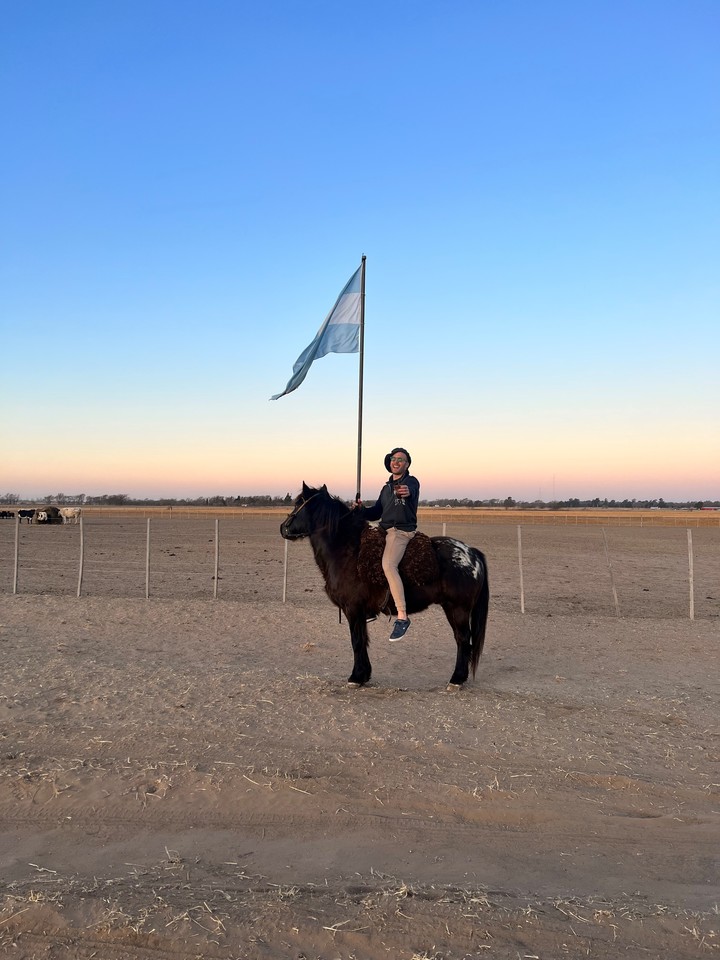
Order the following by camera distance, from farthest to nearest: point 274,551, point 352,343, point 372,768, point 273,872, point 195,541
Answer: point 195,541, point 274,551, point 352,343, point 372,768, point 273,872

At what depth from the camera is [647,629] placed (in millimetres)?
12203

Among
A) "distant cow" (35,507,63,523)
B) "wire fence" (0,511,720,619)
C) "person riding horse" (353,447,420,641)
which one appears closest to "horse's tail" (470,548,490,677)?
"person riding horse" (353,447,420,641)

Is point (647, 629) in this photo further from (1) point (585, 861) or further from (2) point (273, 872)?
(2) point (273, 872)

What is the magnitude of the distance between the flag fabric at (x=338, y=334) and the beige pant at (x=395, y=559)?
3.59 metres

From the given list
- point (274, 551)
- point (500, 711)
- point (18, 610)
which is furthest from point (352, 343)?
point (274, 551)

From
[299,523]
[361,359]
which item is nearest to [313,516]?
[299,523]

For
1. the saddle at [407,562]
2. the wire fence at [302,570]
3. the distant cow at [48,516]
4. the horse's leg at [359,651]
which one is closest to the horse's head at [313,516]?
the saddle at [407,562]

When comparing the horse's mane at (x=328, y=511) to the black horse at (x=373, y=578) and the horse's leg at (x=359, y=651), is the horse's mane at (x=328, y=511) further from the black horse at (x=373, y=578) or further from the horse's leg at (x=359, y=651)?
the horse's leg at (x=359, y=651)

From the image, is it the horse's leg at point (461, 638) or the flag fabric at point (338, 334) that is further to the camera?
the flag fabric at point (338, 334)

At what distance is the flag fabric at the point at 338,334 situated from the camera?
1040 cm

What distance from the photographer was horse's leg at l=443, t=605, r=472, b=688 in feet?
25.8

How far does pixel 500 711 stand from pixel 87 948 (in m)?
4.58

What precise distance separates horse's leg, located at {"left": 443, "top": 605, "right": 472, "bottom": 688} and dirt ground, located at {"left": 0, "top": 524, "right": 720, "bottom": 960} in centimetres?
18

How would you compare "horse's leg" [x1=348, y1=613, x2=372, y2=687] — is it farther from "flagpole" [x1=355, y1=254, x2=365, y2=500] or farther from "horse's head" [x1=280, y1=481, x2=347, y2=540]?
"flagpole" [x1=355, y1=254, x2=365, y2=500]
